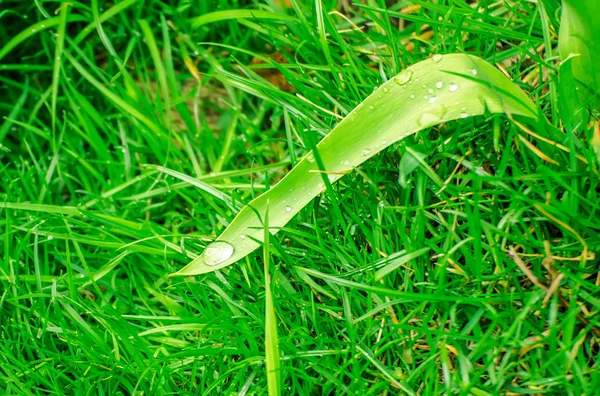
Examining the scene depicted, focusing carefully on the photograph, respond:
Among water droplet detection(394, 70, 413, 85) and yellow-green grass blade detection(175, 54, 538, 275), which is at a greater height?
water droplet detection(394, 70, 413, 85)

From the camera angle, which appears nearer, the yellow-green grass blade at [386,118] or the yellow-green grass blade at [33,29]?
the yellow-green grass blade at [386,118]

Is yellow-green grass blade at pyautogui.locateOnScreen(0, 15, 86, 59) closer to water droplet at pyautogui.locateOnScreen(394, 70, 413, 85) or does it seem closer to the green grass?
the green grass

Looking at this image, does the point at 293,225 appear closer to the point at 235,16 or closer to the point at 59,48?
the point at 235,16

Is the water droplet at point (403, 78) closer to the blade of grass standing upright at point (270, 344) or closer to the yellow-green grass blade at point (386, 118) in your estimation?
the yellow-green grass blade at point (386, 118)

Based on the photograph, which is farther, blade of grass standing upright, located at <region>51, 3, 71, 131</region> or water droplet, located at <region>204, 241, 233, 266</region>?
blade of grass standing upright, located at <region>51, 3, 71, 131</region>

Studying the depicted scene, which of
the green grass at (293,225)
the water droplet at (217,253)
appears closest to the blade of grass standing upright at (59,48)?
the green grass at (293,225)

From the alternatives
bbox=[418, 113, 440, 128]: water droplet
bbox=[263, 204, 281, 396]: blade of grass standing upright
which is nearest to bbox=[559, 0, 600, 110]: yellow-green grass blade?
bbox=[418, 113, 440, 128]: water droplet

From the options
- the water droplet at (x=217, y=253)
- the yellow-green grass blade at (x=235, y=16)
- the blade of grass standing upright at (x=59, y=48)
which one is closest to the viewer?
the water droplet at (x=217, y=253)

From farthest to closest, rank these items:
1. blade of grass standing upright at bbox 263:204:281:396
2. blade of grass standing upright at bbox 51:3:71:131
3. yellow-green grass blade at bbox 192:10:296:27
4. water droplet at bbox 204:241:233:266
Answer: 1. blade of grass standing upright at bbox 51:3:71:131
2. yellow-green grass blade at bbox 192:10:296:27
3. water droplet at bbox 204:241:233:266
4. blade of grass standing upright at bbox 263:204:281:396
